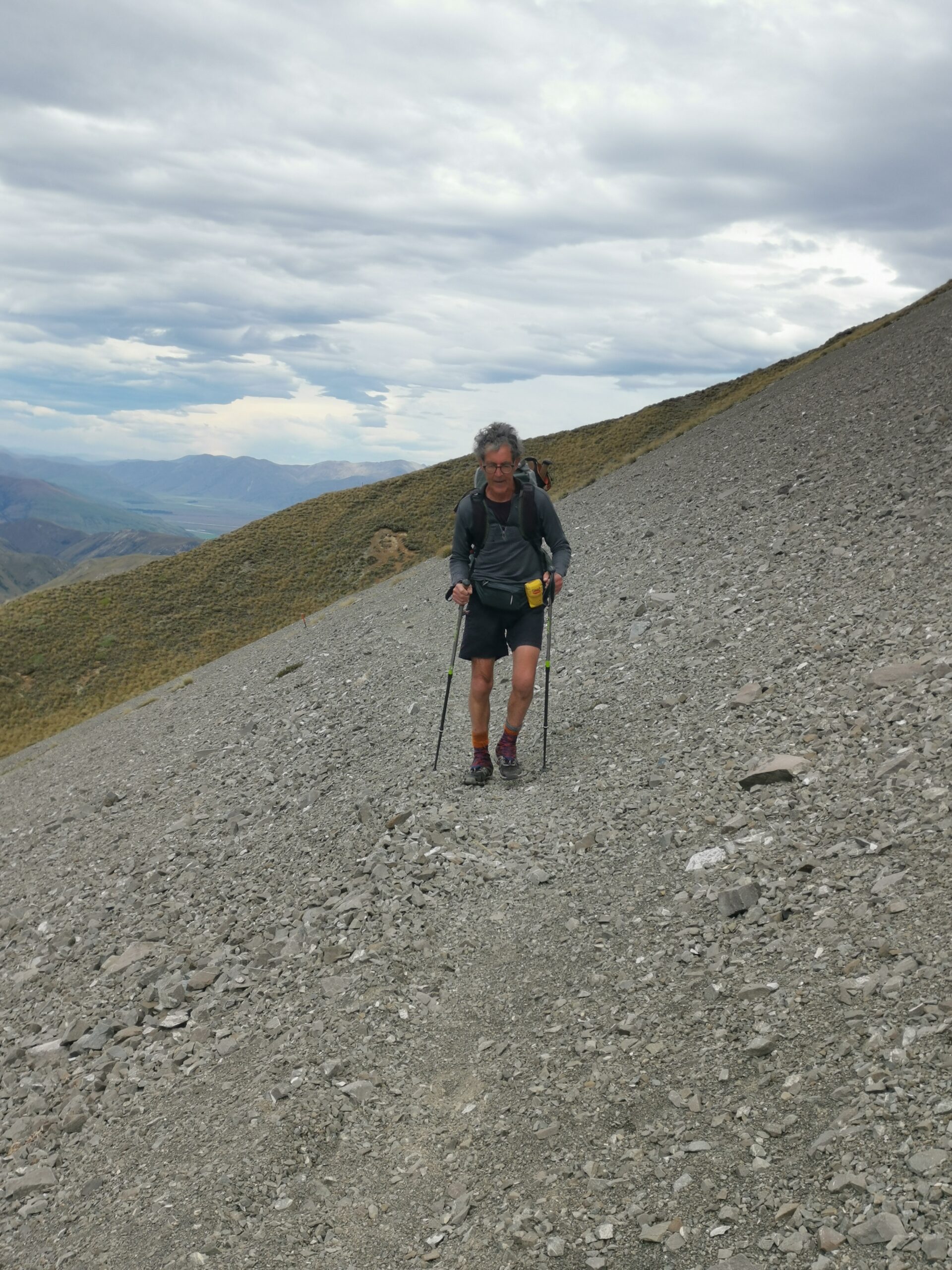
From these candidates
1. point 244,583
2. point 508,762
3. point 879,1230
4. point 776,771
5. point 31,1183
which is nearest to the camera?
point 879,1230

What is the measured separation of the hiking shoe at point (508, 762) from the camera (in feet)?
37.4

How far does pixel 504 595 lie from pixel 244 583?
55665 mm

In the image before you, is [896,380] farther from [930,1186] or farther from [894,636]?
[930,1186]

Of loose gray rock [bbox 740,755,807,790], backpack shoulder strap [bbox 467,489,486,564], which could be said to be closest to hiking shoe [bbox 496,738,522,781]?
backpack shoulder strap [bbox 467,489,486,564]

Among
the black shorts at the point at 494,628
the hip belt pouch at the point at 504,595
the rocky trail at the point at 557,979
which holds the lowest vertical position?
the rocky trail at the point at 557,979

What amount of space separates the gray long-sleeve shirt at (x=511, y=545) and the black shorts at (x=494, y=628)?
1.37 feet

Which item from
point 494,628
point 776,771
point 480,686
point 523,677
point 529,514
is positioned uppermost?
point 529,514

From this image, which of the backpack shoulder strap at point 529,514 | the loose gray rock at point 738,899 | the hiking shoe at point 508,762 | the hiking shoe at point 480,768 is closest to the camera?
the loose gray rock at point 738,899

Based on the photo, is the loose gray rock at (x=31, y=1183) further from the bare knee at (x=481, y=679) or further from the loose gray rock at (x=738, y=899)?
the bare knee at (x=481, y=679)

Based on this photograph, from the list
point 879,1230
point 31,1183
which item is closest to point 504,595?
point 31,1183

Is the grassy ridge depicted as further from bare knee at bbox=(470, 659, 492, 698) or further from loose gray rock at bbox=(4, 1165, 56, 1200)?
loose gray rock at bbox=(4, 1165, 56, 1200)

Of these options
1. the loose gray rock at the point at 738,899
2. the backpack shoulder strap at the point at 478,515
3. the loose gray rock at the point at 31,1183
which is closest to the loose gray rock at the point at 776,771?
the loose gray rock at the point at 738,899

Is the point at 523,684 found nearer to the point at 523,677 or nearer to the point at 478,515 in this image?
the point at 523,677

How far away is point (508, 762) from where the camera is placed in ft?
37.5
